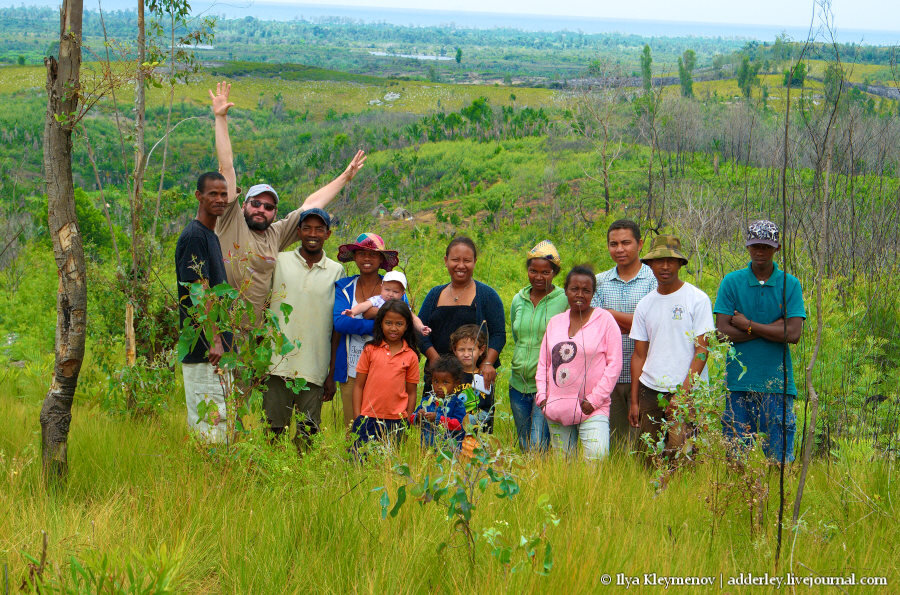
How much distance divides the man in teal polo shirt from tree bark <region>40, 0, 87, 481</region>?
3.47 meters

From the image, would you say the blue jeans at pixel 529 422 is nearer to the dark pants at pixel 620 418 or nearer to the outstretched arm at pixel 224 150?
the dark pants at pixel 620 418

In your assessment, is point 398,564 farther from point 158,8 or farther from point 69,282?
point 158,8

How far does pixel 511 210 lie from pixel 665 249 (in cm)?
3445

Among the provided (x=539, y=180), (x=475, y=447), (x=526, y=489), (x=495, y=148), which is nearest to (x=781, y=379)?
(x=526, y=489)

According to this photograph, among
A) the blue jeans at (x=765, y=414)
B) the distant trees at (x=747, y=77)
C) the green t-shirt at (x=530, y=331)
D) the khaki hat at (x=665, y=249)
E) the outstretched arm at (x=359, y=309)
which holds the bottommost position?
the blue jeans at (x=765, y=414)

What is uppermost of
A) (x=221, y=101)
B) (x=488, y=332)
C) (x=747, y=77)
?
(x=747, y=77)

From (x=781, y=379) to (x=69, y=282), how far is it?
3797 mm

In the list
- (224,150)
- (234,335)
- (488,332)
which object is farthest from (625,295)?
(224,150)

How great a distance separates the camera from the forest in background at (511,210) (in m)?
3.34

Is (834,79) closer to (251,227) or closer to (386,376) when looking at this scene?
(386,376)

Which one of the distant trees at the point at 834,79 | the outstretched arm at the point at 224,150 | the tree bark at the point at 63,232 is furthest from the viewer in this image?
the outstretched arm at the point at 224,150

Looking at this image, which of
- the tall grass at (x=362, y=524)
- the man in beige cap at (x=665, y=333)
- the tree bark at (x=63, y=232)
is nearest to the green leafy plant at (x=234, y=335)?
the tall grass at (x=362, y=524)

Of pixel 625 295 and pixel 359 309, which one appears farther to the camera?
pixel 625 295

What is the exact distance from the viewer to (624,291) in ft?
15.5
